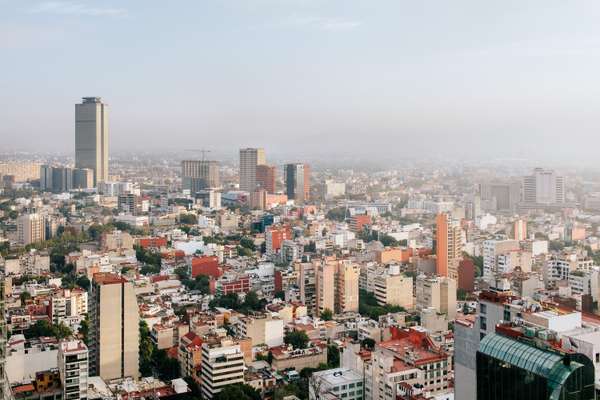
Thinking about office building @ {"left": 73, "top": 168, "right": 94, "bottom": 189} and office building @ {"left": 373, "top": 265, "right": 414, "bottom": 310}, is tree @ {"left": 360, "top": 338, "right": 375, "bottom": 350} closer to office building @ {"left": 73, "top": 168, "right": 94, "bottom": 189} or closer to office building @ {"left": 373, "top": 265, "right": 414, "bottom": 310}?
office building @ {"left": 373, "top": 265, "right": 414, "bottom": 310}

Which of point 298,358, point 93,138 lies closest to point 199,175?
point 93,138

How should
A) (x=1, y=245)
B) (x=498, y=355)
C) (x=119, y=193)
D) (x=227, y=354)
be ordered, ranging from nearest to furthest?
(x=498, y=355)
(x=227, y=354)
(x=1, y=245)
(x=119, y=193)

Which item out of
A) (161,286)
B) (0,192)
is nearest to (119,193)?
(0,192)

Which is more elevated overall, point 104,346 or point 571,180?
point 571,180

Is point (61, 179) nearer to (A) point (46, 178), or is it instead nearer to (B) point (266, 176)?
(A) point (46, 178)

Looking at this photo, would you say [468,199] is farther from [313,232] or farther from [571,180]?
[313,232]

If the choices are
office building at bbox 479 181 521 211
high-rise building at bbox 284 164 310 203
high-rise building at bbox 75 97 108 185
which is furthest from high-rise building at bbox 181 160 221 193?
office building at bbox 479 181 521 211

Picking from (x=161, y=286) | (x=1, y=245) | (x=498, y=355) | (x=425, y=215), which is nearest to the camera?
(x=498, y=355)
